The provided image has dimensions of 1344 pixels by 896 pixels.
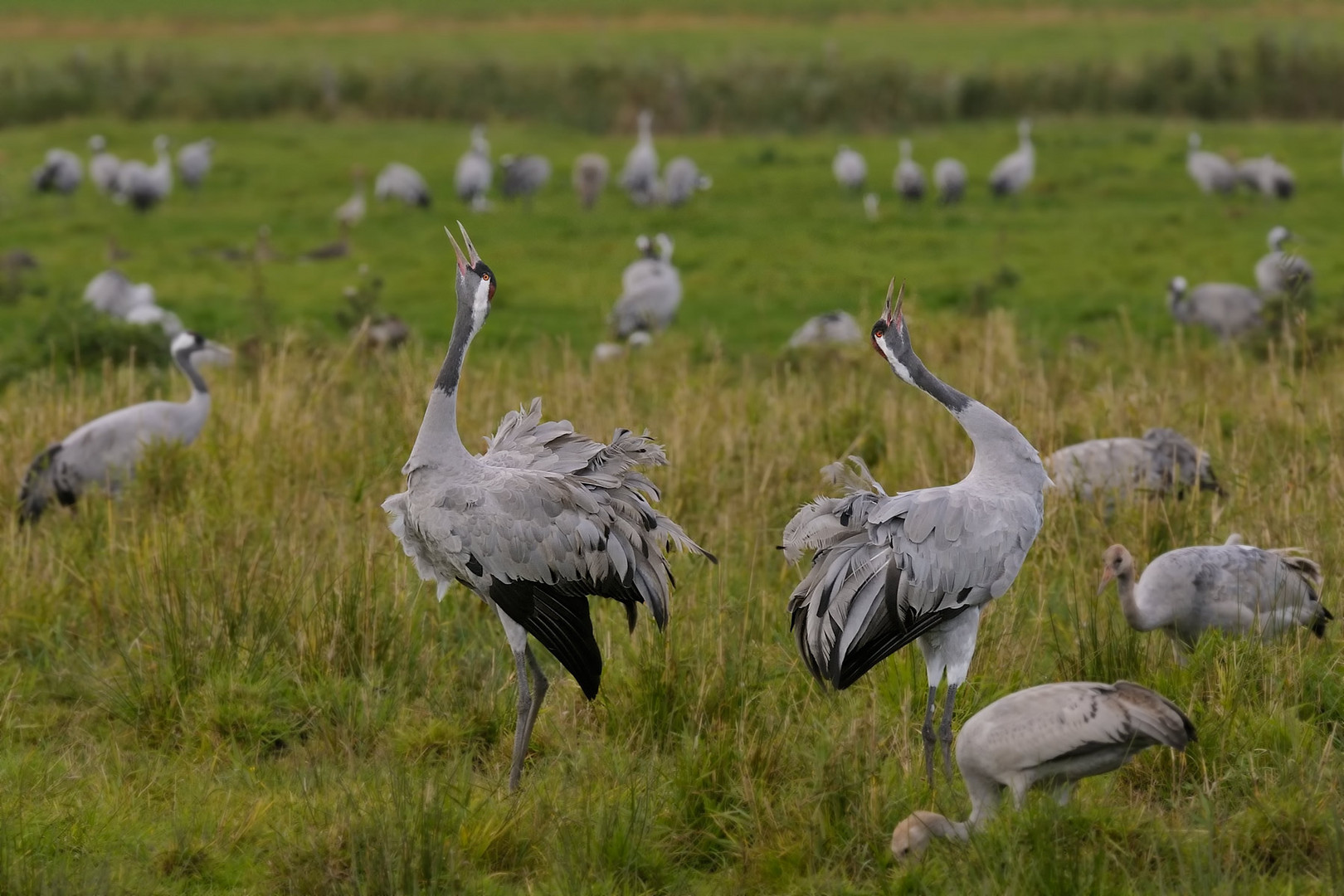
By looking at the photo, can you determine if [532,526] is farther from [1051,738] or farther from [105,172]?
[105,172]

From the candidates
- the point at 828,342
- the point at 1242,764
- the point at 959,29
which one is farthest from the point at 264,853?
the point at 959,29

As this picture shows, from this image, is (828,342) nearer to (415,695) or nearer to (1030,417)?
(1030,417)

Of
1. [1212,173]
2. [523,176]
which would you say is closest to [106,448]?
[523,176]

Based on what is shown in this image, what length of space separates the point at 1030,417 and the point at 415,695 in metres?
3.65

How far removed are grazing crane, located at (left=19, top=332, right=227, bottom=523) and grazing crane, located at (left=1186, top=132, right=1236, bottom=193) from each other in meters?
17.6

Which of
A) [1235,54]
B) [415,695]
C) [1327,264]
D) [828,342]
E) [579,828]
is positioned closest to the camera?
[579,828]

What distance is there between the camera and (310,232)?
2264 cm

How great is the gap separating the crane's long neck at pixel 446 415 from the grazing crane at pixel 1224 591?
2292 mm

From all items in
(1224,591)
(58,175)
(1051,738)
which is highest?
(58,175)

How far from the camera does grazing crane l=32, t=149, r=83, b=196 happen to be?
25422 millimetres

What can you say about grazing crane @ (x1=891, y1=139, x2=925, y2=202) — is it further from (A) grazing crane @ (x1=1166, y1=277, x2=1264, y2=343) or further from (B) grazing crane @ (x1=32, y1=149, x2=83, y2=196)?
(B) grazing crane @ (x1=32, y1=149, x2=83, y2=196)

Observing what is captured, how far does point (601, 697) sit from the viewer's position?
562cm

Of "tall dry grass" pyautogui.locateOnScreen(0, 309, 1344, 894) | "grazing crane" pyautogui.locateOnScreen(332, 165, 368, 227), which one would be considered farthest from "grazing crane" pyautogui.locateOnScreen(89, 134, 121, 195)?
"tall dry grass" pyautogui.locateOnScreen(0, 309, 1344, 894)

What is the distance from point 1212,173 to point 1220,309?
866 centimetres
